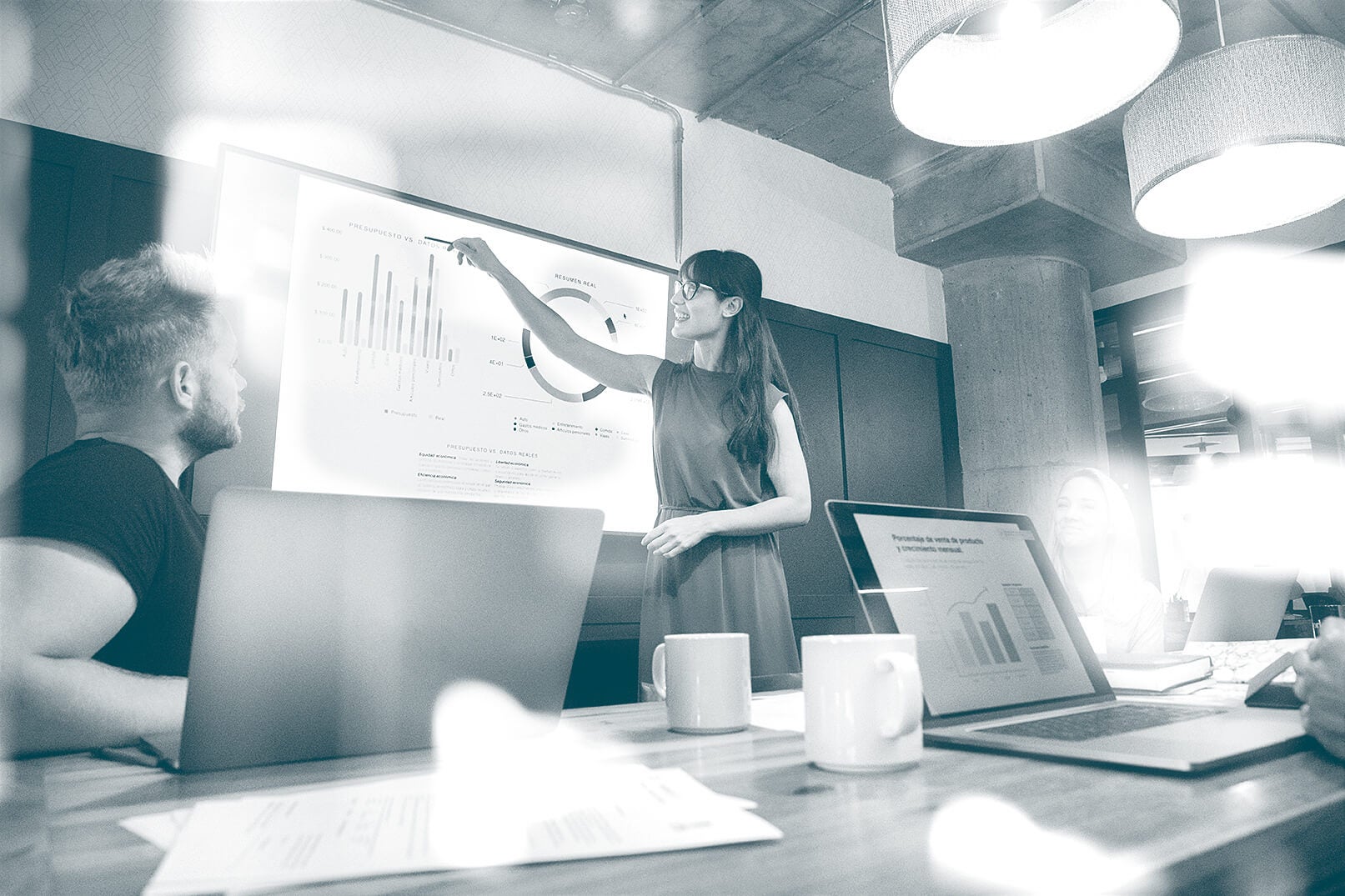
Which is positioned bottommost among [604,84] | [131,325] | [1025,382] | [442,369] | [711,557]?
[711,557]

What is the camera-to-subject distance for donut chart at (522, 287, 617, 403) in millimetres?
2893

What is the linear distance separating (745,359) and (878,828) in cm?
168

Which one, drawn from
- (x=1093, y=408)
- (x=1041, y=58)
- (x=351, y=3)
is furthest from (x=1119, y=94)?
(x=1093, y=408)

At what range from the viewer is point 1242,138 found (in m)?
1.75

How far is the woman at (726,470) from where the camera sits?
198cm

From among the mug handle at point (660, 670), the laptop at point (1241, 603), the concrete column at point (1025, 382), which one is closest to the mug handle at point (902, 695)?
the mug handle at point (660, 670)

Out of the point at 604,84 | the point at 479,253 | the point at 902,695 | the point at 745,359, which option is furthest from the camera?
the point at 604,84

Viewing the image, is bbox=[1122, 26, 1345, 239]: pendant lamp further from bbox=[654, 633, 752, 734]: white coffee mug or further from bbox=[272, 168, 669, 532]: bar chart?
bbox=[272, 168, 669, 532]: bar chart

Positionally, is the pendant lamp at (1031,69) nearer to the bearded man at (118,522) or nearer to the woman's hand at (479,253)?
the woman's hand at (479,253)

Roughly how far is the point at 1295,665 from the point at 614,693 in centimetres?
228

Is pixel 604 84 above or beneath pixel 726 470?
above

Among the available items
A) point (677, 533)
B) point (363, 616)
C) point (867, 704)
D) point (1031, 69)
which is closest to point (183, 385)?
point (363, 616)

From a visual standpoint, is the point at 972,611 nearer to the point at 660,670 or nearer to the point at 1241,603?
the point at 660,670

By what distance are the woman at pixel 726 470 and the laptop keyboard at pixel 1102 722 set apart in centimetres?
104
